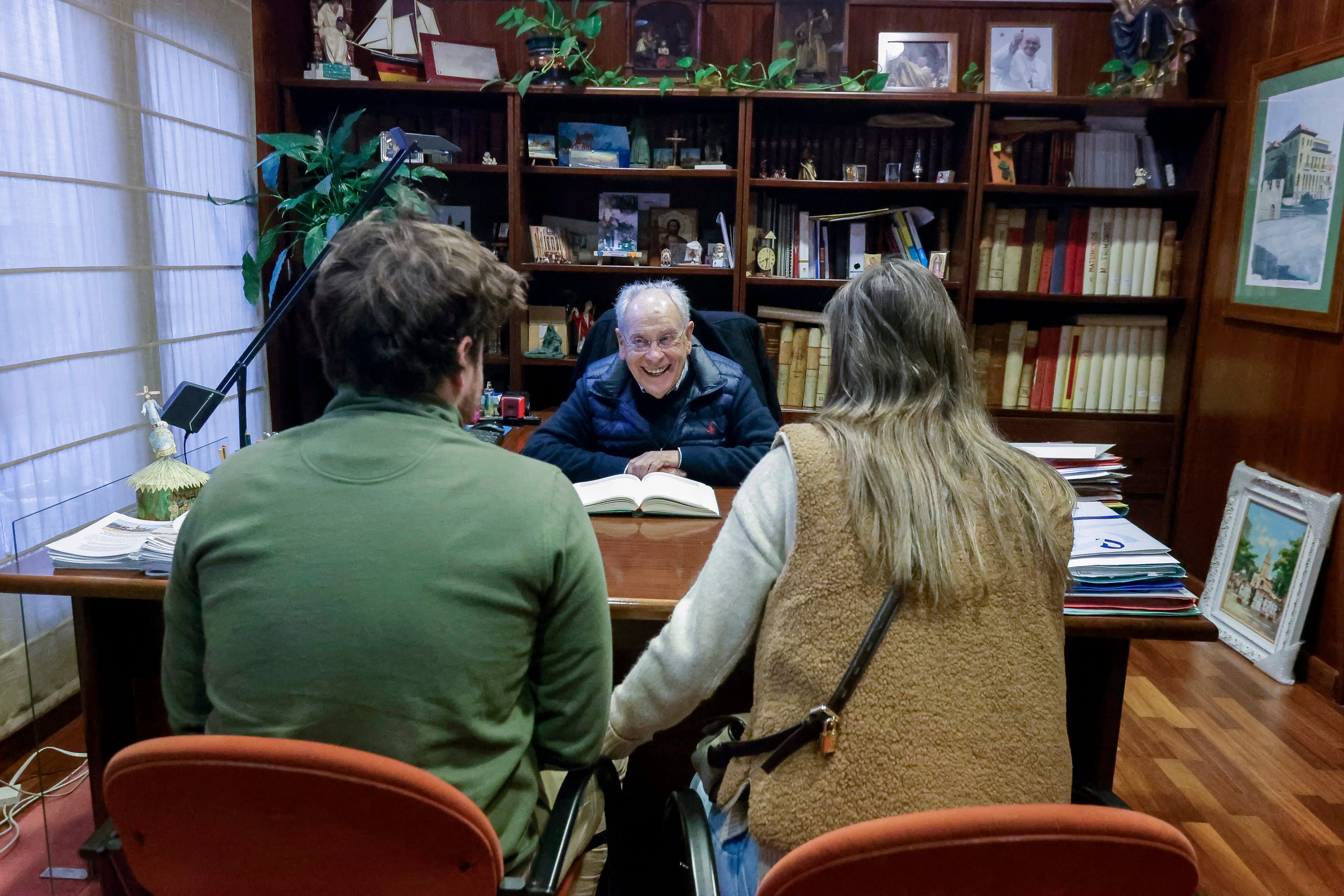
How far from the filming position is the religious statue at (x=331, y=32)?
361cm

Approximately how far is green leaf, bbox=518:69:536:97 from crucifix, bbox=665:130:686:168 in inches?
21.5

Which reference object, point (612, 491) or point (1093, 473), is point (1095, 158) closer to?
point (1093, 473)

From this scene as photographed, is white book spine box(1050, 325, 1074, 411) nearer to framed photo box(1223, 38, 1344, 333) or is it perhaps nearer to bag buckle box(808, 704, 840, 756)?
framed photo box(1223, 38, 1344, 333)

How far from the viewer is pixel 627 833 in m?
1.87

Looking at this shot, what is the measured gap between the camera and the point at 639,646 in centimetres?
176

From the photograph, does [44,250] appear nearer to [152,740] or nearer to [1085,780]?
[152,740]

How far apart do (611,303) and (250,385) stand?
1401 mm

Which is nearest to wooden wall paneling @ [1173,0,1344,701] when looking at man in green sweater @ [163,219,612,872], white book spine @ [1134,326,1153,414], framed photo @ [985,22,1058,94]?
white book spine @ [1134,326,1153,414]

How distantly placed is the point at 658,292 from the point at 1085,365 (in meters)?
2.02

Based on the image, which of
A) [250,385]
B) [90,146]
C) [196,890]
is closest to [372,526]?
[196,890]

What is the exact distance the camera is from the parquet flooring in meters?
2.09

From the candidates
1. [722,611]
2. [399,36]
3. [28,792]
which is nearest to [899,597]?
[722,611]

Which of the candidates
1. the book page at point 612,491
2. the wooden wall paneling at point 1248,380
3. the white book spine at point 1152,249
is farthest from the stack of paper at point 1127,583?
the white book spine at point 1152,249

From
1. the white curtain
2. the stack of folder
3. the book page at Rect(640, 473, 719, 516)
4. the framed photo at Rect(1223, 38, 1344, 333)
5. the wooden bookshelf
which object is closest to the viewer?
the stack of folder
